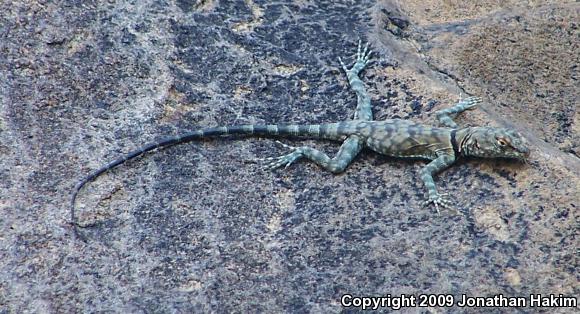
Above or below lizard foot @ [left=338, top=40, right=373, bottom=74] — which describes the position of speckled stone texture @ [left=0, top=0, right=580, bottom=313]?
below

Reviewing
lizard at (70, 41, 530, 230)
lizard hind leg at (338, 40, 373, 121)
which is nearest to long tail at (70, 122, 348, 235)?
lizard at (70, 41, 530, 230)

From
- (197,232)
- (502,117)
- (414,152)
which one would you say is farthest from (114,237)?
(502,117)

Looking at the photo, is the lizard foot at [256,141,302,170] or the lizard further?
the lizard foot at [256,141,302,170]

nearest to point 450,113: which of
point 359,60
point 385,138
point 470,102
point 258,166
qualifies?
point 470,102

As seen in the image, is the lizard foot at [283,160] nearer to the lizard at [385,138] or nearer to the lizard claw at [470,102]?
the lizard at [385,138]

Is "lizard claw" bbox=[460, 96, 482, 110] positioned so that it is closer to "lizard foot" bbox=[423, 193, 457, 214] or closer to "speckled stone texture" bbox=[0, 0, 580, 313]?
"speckled stone texture" bbox=[0, 0, 580, 313]

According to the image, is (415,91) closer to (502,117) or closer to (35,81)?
(502,117)
